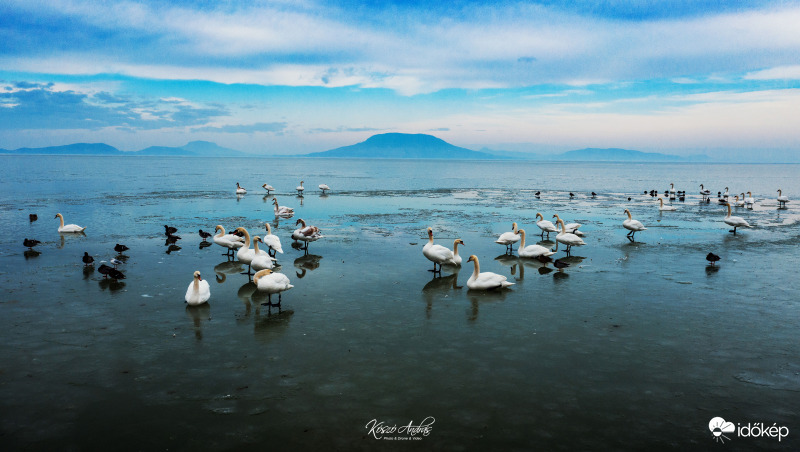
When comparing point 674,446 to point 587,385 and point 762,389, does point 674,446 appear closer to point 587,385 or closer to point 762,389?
point 587,385

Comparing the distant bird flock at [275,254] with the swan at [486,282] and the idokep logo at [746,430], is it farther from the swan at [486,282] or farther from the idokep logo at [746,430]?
the idokep logo at [746,430]

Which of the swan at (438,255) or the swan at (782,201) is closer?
the swan at (438,255)

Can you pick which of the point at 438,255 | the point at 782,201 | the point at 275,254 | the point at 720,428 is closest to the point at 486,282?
the point at 438,255

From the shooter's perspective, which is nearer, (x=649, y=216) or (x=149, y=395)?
(x=149, y=395)

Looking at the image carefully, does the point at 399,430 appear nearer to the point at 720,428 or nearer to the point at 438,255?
the point at 720,428

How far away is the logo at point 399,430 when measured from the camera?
674 cm

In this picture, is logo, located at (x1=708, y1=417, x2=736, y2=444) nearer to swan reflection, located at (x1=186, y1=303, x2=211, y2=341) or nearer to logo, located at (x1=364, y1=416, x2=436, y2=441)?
logo, located at (x1=364, y1=416, x2=436, y2=441)

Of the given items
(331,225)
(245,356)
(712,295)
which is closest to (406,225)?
(331,225)

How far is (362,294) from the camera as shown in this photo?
13.3 m

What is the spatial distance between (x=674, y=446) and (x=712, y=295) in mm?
8333

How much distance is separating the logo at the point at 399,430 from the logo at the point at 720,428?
156 inches

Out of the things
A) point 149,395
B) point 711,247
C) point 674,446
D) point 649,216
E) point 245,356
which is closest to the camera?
point 674,446

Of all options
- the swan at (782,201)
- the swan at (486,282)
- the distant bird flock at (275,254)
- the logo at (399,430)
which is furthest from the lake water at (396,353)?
the swan at (782,201)

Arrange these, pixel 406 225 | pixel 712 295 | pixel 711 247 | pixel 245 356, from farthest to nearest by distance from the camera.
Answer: pixel 406 225
pixel 711 247
pixel 712 295
pixel 245 356
